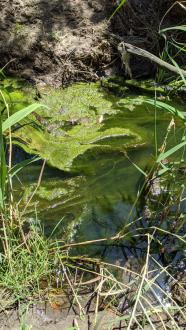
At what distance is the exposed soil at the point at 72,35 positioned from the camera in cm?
385

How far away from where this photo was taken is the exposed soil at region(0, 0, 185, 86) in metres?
3.85

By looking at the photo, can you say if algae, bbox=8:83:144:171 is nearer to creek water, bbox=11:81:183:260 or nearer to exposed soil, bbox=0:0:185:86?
creek water, bbox=11:81:183:260

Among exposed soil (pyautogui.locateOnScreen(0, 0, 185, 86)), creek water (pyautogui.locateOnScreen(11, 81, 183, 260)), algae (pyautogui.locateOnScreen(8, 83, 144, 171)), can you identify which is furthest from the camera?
exposed soil (pyautogui.locateOnScreen(0, 0, 185, 86))

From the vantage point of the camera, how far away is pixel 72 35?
156 inches

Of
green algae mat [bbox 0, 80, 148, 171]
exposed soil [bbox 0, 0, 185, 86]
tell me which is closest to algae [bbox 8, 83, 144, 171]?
green algae mat [bbox 0, 80, 148, 171]

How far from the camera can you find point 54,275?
6.93 ft

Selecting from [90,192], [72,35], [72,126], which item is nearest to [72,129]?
[72,126]

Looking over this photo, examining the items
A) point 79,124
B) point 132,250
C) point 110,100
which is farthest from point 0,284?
point 110,100

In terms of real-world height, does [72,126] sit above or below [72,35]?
below

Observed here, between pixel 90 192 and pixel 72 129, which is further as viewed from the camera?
pixel 72 129

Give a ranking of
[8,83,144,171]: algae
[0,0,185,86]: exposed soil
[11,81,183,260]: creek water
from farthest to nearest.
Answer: [0,0,185,86]: exposed soil, [8,83,144,171]: algae, [11,81,183,260]: creek water

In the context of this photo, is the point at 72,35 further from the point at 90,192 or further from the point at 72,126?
the point at 90,192

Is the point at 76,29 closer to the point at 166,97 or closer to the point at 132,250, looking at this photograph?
the point at 166,97

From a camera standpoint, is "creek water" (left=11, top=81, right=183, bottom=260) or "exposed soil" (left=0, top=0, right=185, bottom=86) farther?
"exposed soil" (left=0, top=0, right=185, bottom=86)
